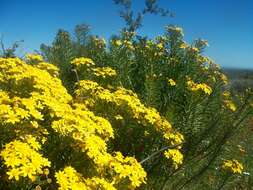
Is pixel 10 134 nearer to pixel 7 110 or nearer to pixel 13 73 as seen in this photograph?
pixel 7 110

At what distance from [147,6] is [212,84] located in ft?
30.3

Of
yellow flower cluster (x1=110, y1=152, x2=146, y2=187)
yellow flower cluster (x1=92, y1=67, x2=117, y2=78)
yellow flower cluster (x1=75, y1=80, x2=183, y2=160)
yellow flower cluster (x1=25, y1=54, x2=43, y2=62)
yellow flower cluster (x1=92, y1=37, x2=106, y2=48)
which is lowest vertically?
yellow flower cluster (x1=110, y1=152, x2=146, y2=187)

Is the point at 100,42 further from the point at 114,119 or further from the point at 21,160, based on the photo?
the point at 21,160

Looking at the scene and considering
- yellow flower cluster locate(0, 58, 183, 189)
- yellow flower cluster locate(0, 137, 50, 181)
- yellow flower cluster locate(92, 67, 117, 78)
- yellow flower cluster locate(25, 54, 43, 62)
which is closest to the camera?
yellow flower cluster locate(0, 137, 50, 181)

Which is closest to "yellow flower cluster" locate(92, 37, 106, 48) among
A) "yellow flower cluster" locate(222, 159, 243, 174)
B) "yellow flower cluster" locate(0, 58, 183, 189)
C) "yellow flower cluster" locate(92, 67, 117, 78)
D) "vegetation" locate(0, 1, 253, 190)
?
"vegetation" locate(0, 1, 253, 190)

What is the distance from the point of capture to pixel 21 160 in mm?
3045

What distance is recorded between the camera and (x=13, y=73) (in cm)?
439

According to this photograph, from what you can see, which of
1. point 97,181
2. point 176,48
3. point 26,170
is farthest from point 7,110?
point 176,48

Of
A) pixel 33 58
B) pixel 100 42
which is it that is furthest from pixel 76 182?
pixel 100 42

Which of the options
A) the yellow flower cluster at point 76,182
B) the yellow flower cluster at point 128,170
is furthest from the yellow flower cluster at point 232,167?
the yellow flower cluster at point 76,182

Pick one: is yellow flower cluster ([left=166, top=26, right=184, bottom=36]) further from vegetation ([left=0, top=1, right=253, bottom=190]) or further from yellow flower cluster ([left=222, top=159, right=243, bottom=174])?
yellow flower cluster ([left=222, top=159, right=243, bottom=174])

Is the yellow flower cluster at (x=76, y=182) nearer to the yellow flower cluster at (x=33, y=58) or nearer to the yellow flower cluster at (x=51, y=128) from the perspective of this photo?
the yellow flower cluster at (x=51, y=128)

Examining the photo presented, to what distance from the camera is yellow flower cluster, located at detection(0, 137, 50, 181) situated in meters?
2.98

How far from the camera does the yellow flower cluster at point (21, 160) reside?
2982 millimetres
